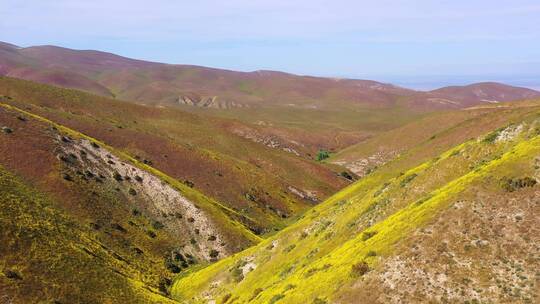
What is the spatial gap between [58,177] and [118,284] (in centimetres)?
2309

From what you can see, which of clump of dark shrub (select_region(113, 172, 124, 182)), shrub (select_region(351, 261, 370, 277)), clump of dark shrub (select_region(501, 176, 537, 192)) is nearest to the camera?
shrub (select_region(351, 261, 370, 277))

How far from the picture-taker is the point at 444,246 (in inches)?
965

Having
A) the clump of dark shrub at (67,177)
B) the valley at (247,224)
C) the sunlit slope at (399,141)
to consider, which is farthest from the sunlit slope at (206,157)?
the clump of dark shrub at (67,177)

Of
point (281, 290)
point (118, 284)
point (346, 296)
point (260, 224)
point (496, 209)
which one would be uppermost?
point (496, 209)

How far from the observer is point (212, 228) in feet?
206

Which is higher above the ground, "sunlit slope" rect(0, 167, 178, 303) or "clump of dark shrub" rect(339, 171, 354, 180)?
"sunlit slope" rect(0, 167, 178, 303)

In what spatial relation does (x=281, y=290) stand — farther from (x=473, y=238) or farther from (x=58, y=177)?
(x=58, y=177)

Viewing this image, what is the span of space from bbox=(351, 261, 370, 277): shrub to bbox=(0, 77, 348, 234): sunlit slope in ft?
151

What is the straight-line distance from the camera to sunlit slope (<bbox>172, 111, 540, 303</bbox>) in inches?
884

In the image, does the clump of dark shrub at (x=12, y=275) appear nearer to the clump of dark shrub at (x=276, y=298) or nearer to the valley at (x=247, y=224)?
the valley at (x=247, y=224)

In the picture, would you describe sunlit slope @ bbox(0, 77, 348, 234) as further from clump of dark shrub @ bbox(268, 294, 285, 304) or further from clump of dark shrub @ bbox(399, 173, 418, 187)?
clump of dark shrub @ bbox(268, 294, 285, 304)

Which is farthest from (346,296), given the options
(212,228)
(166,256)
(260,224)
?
(260,224)

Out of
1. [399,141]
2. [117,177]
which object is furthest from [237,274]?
[399,141]

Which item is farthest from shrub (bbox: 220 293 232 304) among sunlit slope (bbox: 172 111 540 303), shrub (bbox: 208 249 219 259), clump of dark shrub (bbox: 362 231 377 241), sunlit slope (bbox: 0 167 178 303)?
shrub (bbox: 208 249 219 259)
